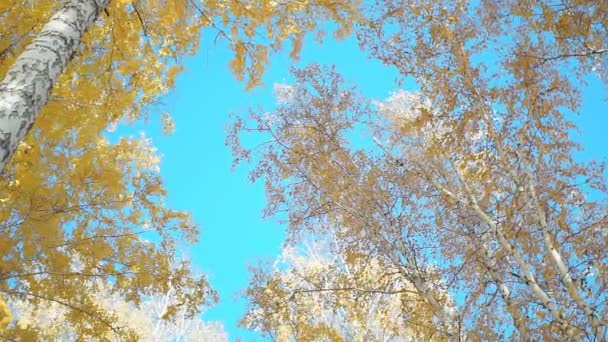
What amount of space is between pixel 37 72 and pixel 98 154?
1.58 meters

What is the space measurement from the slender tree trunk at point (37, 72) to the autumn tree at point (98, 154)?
165 millimetres

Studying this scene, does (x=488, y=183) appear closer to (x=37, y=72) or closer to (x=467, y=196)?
(x=467, y=196)

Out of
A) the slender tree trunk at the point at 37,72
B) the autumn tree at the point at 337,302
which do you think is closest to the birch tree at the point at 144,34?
the slender tree trunk at the point at 37,72

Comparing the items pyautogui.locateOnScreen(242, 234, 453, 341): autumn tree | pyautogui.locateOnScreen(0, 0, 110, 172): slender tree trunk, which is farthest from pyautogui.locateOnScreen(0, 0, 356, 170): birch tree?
pyautogui.locateOnScreen(242, 234, 453, 341): autumn tree

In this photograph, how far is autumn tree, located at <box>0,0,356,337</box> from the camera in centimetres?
322

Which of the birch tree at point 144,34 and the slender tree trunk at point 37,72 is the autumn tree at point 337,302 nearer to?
the birch tree at point 144,34

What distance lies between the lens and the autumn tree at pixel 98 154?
10.6ft

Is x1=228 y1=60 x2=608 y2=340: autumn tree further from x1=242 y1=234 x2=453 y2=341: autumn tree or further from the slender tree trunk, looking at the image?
the slender tree trunk

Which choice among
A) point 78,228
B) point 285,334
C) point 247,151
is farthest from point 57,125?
point 285,334

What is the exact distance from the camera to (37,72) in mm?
2018

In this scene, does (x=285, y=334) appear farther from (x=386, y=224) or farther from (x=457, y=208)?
(x=457, y=208)

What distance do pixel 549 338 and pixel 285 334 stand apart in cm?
559

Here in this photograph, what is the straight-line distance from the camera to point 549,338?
9.84 ft

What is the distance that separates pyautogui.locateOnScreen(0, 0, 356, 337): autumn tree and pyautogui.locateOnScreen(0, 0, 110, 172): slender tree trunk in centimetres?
16
